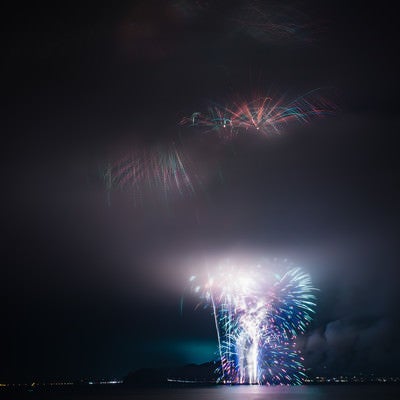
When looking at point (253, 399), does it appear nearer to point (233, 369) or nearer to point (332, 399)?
point (332, 399)

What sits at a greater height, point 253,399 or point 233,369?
point 233,369

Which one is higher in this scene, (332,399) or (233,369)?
(233,369)

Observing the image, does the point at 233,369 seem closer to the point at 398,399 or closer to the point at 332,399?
the point at 332,399

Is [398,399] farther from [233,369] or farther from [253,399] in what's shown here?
[233,369]

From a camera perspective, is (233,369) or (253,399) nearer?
(233,369)

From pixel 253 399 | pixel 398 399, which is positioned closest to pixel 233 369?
pixel 253 399

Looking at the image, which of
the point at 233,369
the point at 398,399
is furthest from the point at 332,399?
the point at 233,369

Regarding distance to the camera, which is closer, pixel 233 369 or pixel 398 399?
pixel 233 369
